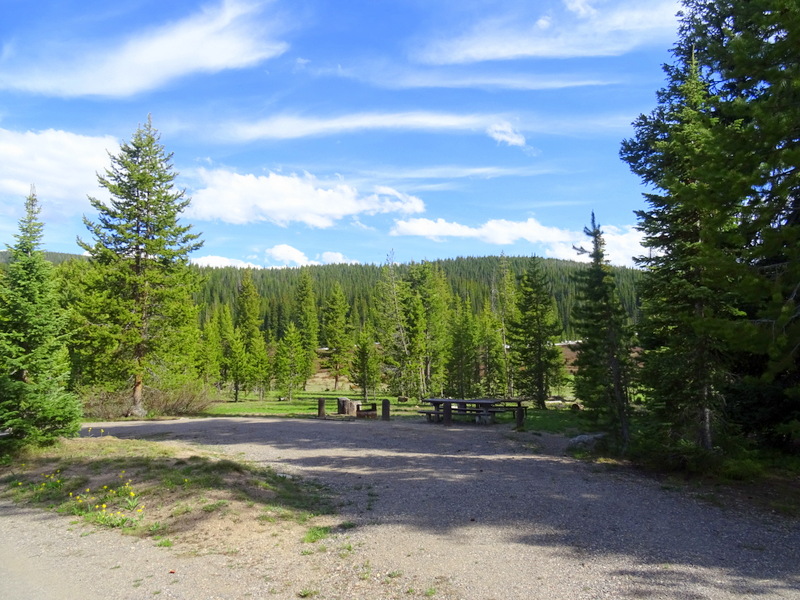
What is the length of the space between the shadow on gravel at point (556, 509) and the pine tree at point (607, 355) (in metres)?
1.33

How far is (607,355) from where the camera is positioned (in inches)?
463

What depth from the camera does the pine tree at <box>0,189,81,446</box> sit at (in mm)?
11453

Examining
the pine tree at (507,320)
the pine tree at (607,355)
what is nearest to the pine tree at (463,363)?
the pine tree at (507,320)

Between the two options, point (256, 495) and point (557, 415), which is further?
point (557, 415)

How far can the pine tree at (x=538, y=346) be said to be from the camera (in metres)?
29.1

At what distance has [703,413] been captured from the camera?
10492 mm

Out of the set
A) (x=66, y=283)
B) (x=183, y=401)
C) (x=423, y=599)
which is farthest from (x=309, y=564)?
(x=66, y=283)

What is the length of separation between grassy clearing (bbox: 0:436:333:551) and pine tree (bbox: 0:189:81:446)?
717mm

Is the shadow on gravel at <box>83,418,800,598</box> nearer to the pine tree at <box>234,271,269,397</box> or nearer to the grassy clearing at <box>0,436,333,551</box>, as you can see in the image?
the grassy clearing at <box>0,436,333,551</box>

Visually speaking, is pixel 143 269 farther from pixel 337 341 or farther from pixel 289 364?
pixel 337 341

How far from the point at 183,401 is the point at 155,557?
67.7 ft

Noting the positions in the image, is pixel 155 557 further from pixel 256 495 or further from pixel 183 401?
pixel 183 401

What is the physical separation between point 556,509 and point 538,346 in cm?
2218

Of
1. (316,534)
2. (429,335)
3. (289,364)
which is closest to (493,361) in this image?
(429,335)
